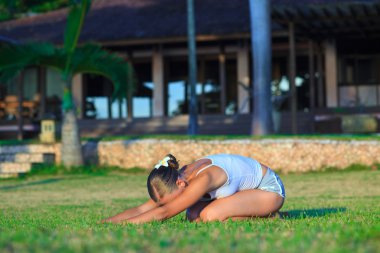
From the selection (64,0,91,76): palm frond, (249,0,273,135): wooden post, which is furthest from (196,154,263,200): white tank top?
(249,0,273,135): wooden post

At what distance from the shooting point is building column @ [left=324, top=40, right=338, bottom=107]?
2252 centimetres

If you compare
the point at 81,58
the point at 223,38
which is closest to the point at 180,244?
the point at 81,58

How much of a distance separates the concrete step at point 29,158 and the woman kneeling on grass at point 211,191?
11.0m

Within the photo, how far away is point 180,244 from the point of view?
157 inches

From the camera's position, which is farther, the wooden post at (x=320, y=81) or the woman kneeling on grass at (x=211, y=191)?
the wooden post at (x=320, y=81)

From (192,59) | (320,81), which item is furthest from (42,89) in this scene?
(320,81)

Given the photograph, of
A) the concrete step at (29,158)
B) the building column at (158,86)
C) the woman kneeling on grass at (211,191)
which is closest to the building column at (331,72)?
the building column at (158,86)

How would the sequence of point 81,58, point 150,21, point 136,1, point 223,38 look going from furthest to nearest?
1. point 136,1
2. point 150,21
3. point 223,38
4. point 81,58

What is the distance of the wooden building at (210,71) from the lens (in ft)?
70.5

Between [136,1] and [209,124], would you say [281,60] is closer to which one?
[209,124]

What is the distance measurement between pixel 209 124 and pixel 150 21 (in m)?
3.78

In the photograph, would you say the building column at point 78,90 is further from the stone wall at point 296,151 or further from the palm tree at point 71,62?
the stone wall at point 296,151

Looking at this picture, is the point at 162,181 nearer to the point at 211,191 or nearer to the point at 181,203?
the point at 181,203

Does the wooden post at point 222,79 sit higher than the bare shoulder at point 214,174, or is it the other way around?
the wooden post at point 222,79
